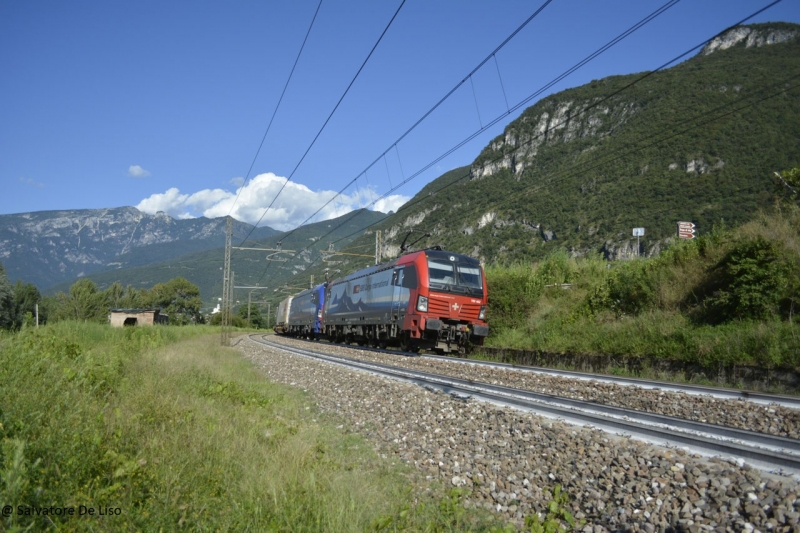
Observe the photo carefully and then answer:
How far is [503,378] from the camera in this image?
36.8ft

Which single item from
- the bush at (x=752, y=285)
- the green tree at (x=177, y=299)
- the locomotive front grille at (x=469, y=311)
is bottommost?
the locomotive front grille at (x=469, y=311)

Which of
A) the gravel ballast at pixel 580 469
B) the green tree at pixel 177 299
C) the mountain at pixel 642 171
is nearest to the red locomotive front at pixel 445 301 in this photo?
the mountain at pixel 642 171

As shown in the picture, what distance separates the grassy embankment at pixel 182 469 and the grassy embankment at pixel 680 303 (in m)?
8.44

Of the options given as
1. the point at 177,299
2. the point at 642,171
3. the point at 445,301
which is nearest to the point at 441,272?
the point at 445,301

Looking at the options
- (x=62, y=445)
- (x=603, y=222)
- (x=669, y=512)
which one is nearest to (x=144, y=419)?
(x=62, y=445)

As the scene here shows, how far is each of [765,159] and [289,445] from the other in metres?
49.3

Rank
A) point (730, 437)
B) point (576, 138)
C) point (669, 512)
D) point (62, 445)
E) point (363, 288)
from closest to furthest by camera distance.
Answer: point (669, 512)
point (62, 445)
point (730, 437)
point (363, 288)
point (576, 138)

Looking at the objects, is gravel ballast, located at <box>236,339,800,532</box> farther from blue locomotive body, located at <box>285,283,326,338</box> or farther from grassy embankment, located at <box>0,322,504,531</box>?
blue locomotive body, located at <box>285,283,326,338</box>

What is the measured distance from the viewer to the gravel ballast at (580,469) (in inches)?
136

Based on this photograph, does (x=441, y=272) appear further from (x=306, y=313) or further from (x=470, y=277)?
(x=306, y=313)

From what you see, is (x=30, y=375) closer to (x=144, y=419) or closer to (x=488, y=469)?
(x=144, y=419)

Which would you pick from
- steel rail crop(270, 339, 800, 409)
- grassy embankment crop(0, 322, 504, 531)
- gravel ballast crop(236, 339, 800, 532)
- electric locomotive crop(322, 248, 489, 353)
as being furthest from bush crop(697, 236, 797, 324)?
grassy embankment crop(0, 322, 504, 531)

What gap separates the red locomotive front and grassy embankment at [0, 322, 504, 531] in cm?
1104

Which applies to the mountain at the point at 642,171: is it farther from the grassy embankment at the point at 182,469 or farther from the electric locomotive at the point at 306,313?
the grassy embankment at the point at 182,469
